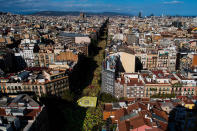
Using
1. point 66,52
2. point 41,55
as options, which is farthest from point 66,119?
point 41,55

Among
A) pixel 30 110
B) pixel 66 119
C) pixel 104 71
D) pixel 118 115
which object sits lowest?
pixel 66 119

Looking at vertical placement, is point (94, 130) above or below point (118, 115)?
below

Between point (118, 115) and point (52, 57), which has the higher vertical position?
point (52, 57)

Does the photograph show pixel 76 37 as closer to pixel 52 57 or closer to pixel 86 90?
pixel 52 57

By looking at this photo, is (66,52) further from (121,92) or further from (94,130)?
(94,130)

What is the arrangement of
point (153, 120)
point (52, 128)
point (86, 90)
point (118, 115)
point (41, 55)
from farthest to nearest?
point (41, 55) < point (86, 90) < point (52, 128) < point (118, 115) < point (153, 120)

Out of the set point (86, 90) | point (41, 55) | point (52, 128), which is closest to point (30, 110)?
point (52, 128)

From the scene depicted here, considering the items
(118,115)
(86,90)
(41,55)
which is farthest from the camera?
(41,55)

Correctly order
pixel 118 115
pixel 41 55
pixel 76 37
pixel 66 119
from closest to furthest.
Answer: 1. pixel 118 115
2. pixel 66 119
3. pixel 41 55
4. pixel 76 37

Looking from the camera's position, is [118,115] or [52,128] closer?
[118,115]
